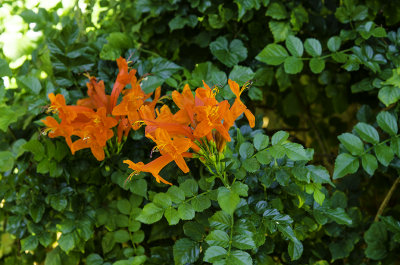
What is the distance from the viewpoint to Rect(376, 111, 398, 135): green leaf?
1090mm

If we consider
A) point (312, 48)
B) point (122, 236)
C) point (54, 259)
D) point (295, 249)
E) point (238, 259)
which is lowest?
point (54, 259)

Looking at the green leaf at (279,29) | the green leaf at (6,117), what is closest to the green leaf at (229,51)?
the green leaf at (279,29)

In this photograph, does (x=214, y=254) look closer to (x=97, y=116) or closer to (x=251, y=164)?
(x=251, y=164)

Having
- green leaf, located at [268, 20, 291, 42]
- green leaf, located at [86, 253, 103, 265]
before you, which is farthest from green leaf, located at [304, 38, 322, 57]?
green leaf, located at [86, 253, 103, 265]

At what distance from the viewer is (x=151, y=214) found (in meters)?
0.91

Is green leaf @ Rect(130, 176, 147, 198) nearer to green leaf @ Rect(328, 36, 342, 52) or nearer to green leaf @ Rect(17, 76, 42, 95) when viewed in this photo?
green leaf @ Rect(17, 76, 42, 95)

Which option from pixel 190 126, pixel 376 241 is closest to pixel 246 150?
pixel 190 126

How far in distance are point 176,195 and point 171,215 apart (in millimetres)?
47

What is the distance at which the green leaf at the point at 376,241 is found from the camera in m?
1.20

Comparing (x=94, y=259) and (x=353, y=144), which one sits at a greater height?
(x=353, y=144)

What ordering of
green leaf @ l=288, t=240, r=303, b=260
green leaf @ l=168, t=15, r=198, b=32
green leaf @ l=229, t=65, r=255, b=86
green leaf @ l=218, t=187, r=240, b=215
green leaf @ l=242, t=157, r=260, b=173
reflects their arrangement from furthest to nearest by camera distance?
1. green leaf @ l=168, t=15, r=198, b=32
2. green leaf @ l=229, t=65, r=255, b=86
3. green leaf @ l=288, t=240, r=303, b=260
4. green leaf @ l=242, t=157, r=260, b=173
5. green leaf @ l=218, t=187, r=240, b=215

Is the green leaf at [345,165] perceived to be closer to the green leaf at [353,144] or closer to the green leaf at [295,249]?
the green leaf at [353,144]

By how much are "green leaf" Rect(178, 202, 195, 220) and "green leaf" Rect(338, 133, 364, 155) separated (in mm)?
462

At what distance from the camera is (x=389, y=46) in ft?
4.05
